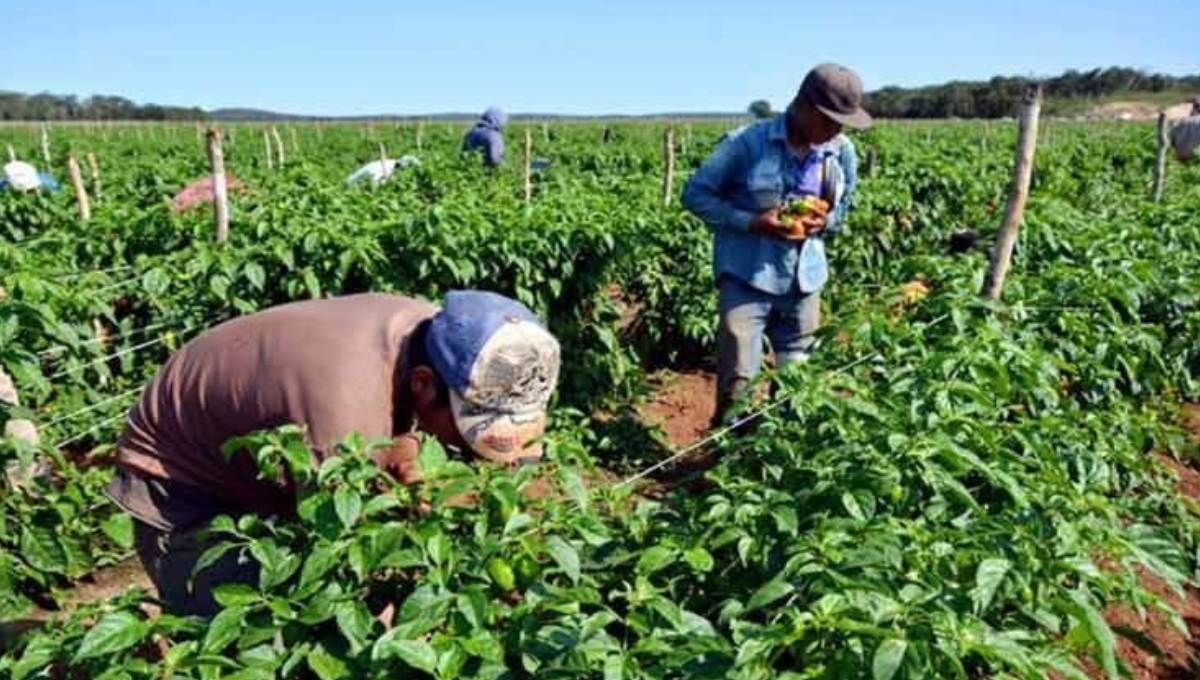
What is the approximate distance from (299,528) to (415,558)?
322 millimetres

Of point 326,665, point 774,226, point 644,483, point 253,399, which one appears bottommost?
point 644,483

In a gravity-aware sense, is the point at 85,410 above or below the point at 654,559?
below

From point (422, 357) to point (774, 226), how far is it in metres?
2.66

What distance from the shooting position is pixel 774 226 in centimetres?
447

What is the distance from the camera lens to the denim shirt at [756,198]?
4555 millimetres

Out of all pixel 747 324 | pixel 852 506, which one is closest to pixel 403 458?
pixel 852 506

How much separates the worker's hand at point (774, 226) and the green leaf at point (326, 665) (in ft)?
10.5

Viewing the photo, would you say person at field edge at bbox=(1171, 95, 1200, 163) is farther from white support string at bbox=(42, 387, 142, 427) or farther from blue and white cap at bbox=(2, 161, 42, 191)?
blue and white cap at bbox=(2, 161, 42, 191)

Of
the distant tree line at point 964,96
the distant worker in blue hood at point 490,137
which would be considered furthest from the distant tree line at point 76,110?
the distant worker in blue hood at point 490,137

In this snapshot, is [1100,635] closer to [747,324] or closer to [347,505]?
[347,505]

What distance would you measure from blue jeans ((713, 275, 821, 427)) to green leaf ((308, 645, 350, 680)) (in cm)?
312

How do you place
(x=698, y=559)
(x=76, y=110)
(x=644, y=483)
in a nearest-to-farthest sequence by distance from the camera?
(x=698, y=559) < (x=644, y=483) < (x=76, y=110)

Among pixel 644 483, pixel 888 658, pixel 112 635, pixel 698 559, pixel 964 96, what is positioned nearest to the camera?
pixel 888 658

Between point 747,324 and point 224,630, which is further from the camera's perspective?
point 747,324
